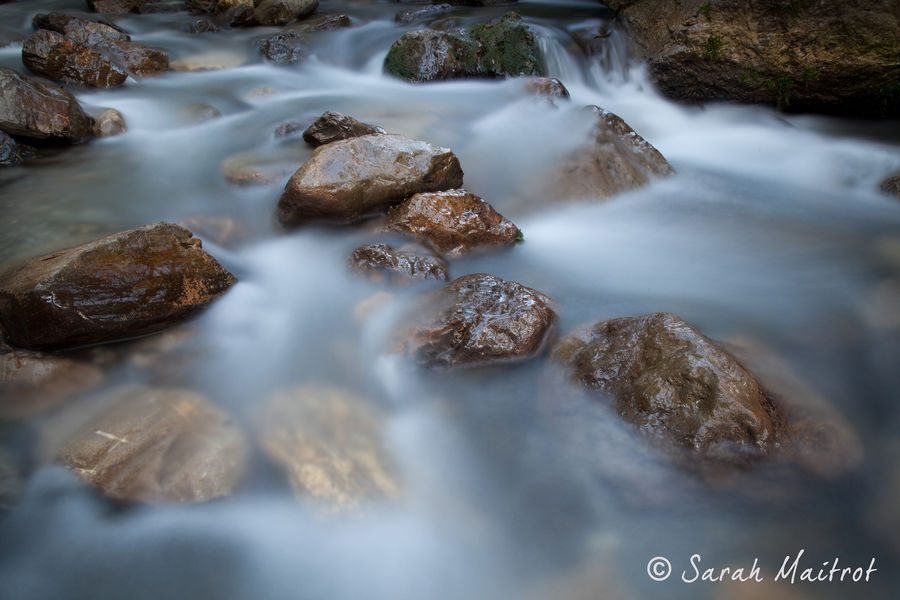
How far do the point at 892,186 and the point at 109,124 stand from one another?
7.62 meters

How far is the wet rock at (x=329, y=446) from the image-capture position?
9.68 ft

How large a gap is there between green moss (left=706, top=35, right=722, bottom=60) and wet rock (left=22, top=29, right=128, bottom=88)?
7197 millimetres

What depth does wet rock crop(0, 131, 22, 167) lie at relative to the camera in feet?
18.4

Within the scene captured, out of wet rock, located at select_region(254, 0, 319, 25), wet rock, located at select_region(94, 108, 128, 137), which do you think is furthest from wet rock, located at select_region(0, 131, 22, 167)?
wet rock, located at select_region(254, 0, 319, 25)

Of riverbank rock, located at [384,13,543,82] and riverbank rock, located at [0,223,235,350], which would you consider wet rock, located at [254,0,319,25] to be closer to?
riverbank rock, located at [384,13,543,82]

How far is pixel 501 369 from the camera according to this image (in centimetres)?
354

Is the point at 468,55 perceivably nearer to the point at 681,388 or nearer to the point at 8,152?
the point at 8,152

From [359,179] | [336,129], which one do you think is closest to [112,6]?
[336,129]

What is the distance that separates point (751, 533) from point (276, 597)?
206 centimetres

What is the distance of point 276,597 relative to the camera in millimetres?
2627

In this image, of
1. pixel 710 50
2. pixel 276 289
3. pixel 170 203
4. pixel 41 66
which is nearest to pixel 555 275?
pixel 276 289

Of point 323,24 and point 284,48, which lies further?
point 323,24

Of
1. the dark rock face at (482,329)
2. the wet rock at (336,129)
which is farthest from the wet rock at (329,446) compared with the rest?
the wet rock at (336,129)

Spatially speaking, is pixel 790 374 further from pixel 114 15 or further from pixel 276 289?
pixel 114 15
